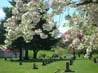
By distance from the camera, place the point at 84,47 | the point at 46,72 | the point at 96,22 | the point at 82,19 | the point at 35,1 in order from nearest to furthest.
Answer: the point at 35,1, the point at 96,22, the point at 82,19, the point at 84,47, the point at 46,72

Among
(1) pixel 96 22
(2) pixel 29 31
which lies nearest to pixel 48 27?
(2) pixel 29 31

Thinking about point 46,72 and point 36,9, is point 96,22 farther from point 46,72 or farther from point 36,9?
point 46,72

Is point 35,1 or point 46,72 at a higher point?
point 35,1

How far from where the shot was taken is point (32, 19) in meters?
11.2

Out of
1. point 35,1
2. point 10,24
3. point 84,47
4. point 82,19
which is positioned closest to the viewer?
point 35,1

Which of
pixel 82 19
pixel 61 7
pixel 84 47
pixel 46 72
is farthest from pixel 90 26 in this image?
pixel 46 72

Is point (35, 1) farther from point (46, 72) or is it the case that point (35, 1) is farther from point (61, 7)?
point (46, 72)

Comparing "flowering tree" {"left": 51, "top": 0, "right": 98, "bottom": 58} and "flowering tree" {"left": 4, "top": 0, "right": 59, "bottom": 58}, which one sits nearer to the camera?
"flowering tree" {"left": 4, "top": 0, "right": 59, "bottom": 58}

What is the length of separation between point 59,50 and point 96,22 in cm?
192

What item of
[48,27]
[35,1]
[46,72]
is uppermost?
[35,1]

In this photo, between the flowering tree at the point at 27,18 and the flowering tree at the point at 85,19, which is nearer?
the flowering tree at the point at 27,18

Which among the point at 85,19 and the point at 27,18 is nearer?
the point at 27,18

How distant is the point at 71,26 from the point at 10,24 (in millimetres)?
3180

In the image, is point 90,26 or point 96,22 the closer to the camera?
point 96,22
